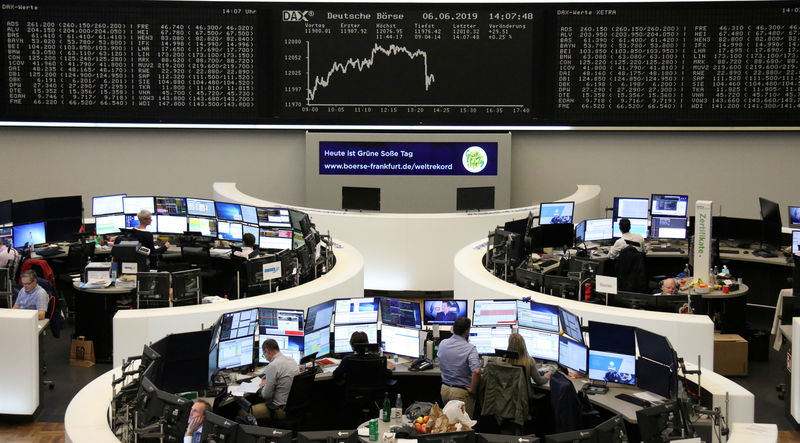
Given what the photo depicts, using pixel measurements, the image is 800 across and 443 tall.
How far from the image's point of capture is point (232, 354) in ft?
25.3

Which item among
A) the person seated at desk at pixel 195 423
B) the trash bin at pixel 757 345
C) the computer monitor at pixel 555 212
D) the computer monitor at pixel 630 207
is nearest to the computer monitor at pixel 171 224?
the computer monitor at pixel 555 212

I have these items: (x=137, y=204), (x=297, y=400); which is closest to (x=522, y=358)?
(x=297, y=400)

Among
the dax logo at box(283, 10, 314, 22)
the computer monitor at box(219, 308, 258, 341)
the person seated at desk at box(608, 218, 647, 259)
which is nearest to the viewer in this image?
the computer monitor at box(219, 308, 258, 341)

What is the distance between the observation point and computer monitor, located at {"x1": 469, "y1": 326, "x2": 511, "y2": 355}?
8.22m

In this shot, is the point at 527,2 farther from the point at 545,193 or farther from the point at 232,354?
the point at 232,354

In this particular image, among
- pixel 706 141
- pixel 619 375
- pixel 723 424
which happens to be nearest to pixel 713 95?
pixel 706 141

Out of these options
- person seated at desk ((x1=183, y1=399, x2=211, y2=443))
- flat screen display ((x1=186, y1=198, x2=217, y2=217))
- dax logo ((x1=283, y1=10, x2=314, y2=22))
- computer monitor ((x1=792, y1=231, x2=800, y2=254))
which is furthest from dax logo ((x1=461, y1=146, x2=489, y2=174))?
person seated at desk ((x1=183, y1=399, x2=211, y2=443))

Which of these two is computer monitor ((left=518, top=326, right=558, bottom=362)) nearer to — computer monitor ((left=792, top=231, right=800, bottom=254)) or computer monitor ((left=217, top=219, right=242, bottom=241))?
computer monitor ((left=792, top=231, right=800, bottom=254))

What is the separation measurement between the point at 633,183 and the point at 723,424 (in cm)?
842

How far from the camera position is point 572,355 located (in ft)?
25.6

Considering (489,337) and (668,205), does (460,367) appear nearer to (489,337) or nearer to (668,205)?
(489,337)

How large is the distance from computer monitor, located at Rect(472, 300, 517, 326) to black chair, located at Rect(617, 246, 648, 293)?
276cm

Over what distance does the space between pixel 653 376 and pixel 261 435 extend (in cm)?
311

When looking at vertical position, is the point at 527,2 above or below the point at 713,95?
above
